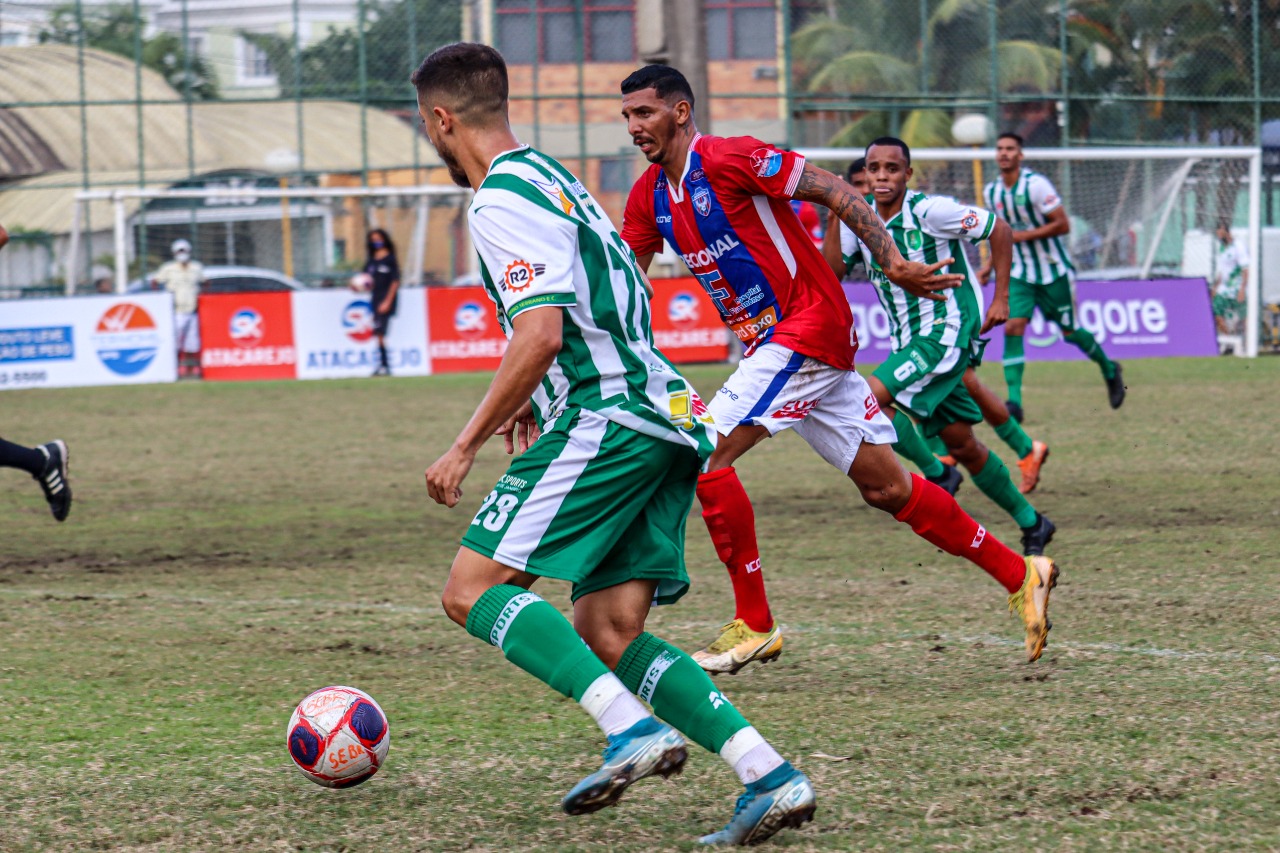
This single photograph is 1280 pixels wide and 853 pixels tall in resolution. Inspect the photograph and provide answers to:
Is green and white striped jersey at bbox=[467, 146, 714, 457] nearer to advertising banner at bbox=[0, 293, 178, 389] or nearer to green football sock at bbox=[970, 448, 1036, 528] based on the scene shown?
green football sock at bbox=[970, 448, 1036, 528]

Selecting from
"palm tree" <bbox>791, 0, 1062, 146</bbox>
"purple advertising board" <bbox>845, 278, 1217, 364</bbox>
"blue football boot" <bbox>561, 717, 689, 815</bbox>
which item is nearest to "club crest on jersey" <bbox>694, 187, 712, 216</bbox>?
"blue football boot" <bbox>561, 717, 689, 815</bbox>

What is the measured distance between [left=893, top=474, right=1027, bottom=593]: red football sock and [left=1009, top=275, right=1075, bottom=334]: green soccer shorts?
7494mm

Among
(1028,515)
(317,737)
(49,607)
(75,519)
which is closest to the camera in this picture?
(317,737)

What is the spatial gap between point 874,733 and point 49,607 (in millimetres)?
3974

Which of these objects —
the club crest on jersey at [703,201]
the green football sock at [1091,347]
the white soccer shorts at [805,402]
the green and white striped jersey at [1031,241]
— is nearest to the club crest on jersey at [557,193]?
the club crest on jersey at [703,201]

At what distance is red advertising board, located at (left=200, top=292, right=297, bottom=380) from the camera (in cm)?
2044

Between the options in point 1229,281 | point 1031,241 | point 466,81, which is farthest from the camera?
point 1229,281

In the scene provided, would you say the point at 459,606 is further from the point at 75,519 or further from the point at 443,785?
the point at 75,519

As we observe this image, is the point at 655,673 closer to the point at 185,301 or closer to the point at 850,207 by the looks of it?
the point at 850,207

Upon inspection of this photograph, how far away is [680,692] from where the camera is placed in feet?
12.4

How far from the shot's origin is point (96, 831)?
387cm

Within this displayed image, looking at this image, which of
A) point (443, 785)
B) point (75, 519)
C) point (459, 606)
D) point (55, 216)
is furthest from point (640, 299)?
point (55, 216)

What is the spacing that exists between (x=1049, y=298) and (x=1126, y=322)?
24.5ft

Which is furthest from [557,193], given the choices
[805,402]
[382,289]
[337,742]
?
[382,289]
